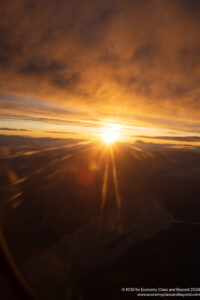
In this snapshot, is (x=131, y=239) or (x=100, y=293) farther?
(x=131, y=239)

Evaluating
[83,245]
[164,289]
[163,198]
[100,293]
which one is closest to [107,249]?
[83,245]

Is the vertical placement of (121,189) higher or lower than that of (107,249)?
lower

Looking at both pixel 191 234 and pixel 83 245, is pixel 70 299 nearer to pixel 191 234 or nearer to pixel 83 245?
A: pixel 83 245

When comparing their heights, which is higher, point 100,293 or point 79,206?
point 100,293

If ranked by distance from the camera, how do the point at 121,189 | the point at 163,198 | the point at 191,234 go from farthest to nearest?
the point at 121,189
the point at 163,198
the point at 191,234

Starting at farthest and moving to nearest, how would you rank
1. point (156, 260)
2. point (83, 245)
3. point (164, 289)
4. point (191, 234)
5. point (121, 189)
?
1. point (121, 189)
2. point (191, 234)
3. point (83, 245)
4. point (156, 260)
5. point (164, 289)

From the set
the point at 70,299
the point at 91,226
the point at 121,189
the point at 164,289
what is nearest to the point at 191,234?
the point at 164,289

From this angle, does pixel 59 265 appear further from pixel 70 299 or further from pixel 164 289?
pixel 164 289

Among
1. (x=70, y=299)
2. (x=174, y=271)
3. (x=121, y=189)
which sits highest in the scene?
(x=70, y=299)

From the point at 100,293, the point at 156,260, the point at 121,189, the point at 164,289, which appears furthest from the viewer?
the point at 121,189
